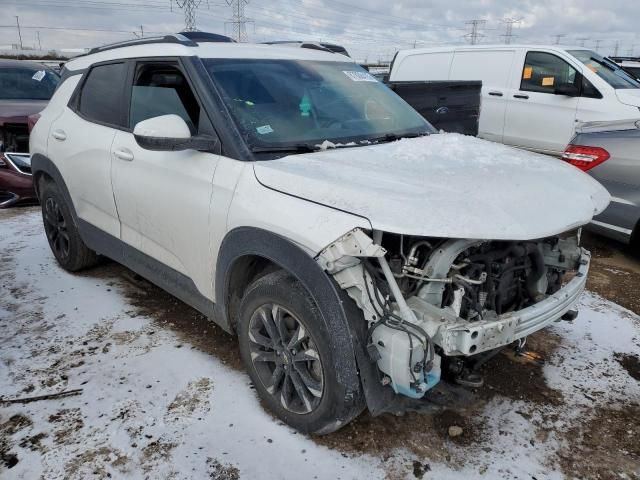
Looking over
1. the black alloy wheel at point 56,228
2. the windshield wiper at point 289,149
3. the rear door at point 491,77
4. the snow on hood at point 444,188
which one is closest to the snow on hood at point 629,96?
the rear door at point 491,77

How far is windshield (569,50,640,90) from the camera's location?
24.3 ft

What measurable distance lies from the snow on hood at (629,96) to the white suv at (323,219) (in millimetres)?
5072

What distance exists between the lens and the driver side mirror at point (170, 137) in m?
2.58

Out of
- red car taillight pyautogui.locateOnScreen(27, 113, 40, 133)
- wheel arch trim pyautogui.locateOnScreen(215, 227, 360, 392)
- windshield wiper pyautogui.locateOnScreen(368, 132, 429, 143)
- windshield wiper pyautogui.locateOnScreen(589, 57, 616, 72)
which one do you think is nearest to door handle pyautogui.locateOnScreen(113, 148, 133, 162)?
wheel arch trim pyautogui.locateOnScreen(215, 227, 360, 392)

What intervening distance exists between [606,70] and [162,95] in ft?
23.1

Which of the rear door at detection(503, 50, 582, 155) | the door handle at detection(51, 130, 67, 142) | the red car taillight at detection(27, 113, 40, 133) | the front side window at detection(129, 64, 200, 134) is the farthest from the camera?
the rear door at detection(503, 50, 582, 155)

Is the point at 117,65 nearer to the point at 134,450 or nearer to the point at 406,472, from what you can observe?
the point at 134,450

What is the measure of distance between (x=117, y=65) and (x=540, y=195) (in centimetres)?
294

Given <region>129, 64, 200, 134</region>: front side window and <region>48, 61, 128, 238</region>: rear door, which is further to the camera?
<region>48, 61, 128, 238</region>: rear door

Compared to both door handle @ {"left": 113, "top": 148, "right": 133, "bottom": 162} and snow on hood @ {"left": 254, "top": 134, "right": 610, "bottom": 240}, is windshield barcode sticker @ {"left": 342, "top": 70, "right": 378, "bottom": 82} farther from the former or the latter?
door handle @ {"left": 113, "top": 148, "right": 133, "bottom": 162}

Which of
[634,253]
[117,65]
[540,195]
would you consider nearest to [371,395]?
[540,195]

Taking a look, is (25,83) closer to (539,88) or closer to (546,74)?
(539,88)

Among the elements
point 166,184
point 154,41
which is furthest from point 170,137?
point 154,41

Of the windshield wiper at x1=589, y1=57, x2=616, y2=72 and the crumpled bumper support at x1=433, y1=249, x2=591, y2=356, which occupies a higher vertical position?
the windshield wiper at x1=589, y1=57, x2=616, y2=72
